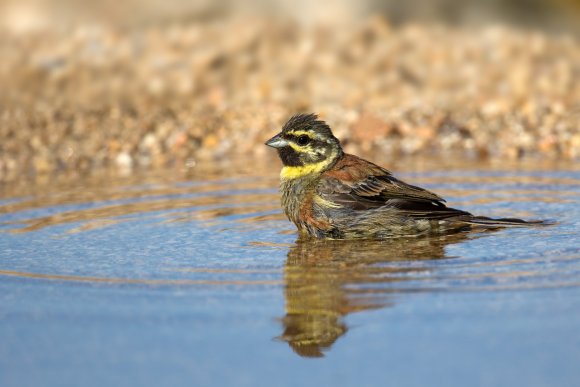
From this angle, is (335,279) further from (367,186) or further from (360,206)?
(367,186)

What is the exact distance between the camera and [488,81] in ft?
41.0

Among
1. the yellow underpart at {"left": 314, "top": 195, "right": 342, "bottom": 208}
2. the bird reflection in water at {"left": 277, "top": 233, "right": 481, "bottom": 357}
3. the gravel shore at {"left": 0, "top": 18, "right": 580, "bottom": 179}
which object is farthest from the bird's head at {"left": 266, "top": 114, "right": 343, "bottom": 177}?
the gravel shore at {"left": 0, "top": 18, "right": 580, "bottom": 179}

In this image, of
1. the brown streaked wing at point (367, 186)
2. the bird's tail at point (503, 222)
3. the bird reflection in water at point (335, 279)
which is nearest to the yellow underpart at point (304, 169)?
the brown streaked wing at point (367, 186)

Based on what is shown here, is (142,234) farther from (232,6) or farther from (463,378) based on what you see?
(232,6)

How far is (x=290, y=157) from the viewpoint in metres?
7.75

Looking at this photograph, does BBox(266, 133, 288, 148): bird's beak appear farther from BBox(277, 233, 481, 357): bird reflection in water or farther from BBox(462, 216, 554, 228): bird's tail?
BBox(462, 216, 554, 228): bird's tail

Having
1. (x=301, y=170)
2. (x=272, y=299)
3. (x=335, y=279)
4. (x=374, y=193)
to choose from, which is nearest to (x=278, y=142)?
(x=301, y=170)

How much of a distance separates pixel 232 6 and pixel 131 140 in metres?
3.06

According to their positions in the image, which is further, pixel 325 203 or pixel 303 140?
pixel 303 140

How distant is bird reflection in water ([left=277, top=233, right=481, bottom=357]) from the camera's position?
492 centimetres

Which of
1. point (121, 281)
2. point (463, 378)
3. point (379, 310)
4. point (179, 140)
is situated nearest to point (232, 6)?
point (179, 140)

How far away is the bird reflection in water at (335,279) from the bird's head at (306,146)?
2.25 ft

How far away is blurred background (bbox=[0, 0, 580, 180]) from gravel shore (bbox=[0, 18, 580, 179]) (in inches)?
0.8

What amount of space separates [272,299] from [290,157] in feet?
7.97
